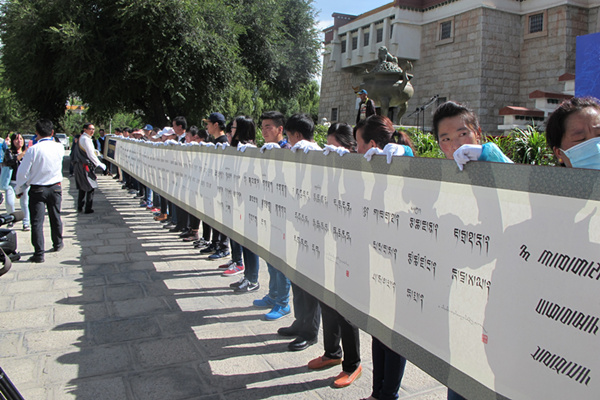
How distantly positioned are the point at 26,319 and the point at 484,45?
3340cm

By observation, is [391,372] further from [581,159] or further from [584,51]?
[584,51]

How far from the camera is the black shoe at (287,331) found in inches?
169

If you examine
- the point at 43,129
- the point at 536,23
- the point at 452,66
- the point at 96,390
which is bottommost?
the point at 96,390

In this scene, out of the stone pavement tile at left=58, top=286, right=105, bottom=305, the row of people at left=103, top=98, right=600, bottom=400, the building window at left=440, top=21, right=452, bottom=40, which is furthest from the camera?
the building window at left=440, top=21, right=452, bottom=40

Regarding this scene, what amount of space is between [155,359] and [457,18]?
35.6 m

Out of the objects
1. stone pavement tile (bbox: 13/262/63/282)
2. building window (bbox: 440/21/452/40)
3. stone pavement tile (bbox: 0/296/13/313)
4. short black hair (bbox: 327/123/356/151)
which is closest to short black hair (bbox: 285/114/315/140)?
short black hair (bbox: 327/123/356/151)

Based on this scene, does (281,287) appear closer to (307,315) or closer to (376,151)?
Answer: (307,315)

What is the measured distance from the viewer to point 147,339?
4.21 metres

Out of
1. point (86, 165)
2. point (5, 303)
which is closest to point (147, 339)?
point (5, 303)

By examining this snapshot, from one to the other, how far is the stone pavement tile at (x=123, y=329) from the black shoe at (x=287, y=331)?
105 centimetres

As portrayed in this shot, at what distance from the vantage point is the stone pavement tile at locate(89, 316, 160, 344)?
4.23 meters

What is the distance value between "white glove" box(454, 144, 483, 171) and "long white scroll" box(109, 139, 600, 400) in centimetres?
3

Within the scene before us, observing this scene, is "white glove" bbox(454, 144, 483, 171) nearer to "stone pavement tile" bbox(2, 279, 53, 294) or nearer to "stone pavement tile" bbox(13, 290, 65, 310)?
"stone pavement tile" bbox(13, 290, 65, 310)

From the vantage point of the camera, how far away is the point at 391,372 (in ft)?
9.75
